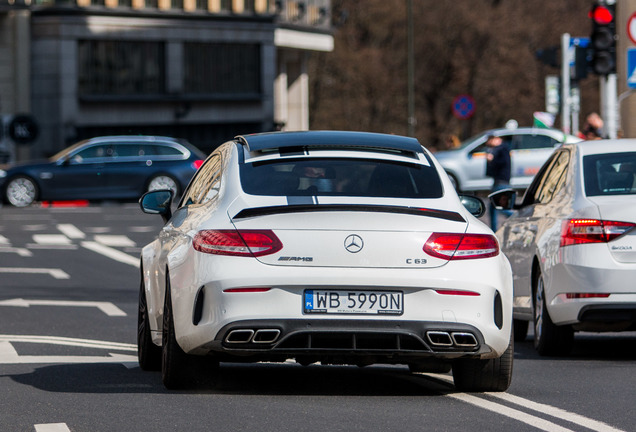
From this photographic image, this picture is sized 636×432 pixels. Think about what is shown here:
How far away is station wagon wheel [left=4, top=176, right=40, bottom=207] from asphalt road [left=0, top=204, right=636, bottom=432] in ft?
75.5

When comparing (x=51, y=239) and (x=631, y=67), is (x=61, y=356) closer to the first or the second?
(x=631, y=67)

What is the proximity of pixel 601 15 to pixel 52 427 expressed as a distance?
58.4 feet

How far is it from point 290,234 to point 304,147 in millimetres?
1006

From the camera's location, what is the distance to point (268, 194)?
28.8 feet

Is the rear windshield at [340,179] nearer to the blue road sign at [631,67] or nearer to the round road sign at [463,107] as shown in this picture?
the blue road sign at [631,67]

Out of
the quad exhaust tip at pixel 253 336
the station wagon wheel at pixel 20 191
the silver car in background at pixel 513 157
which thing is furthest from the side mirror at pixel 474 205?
the station wagon wheel at pixel 20 191

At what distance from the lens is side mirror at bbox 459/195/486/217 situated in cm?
1006

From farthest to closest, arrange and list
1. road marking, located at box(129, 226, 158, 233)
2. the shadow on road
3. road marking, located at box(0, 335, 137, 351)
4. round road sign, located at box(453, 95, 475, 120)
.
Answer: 1. round road sign, located at box(453, 95, 475, 120)
2. road marking, located at box(129, 226, 158, 233)
3. road marking, located at box(0, 335, 137, 351)
4. the shadow on road

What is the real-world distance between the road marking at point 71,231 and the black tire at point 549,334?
17267 mm

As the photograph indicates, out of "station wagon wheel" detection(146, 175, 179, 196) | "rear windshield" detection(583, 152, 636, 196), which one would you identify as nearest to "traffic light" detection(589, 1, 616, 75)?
"rear windshield" detection(583, 152, 636, 196)

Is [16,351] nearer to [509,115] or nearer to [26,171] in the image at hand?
[26,171]

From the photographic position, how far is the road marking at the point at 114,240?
26906 mm

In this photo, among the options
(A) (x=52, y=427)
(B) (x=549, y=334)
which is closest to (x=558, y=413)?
(A) (x=52, y=427)

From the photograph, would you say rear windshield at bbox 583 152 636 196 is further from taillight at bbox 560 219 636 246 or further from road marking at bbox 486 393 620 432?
road marking at bbox 486 393 620 432
